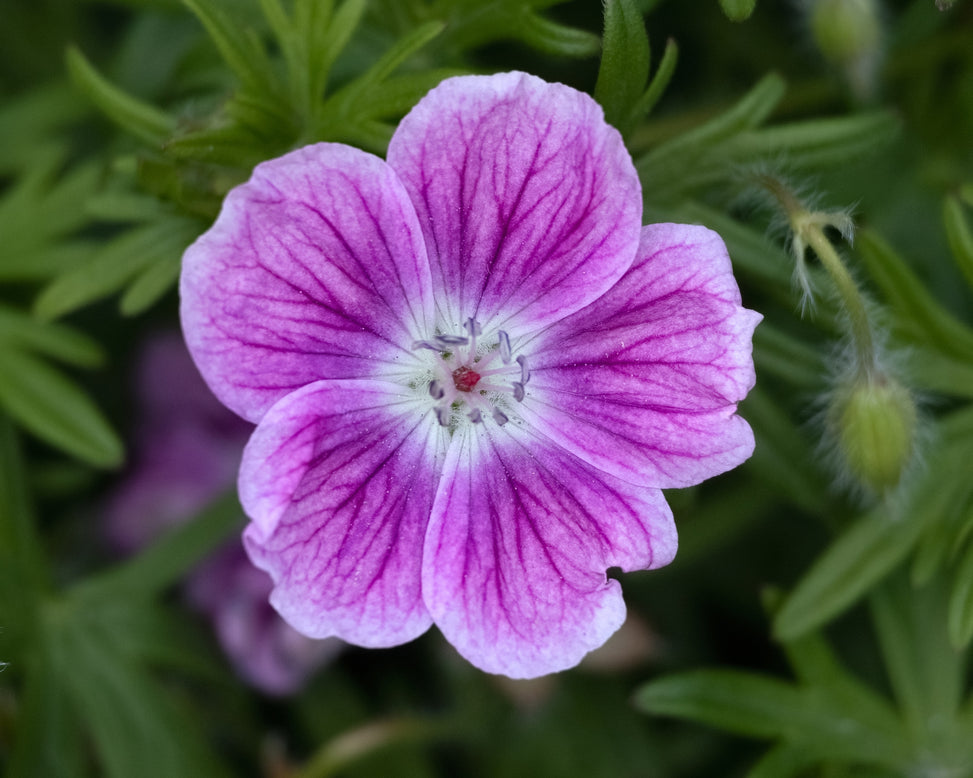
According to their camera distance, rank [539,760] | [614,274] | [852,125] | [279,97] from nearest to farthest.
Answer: [614,274], [279,97], [852,125], [539,760]

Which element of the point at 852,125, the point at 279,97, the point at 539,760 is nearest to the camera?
the point at 279,97

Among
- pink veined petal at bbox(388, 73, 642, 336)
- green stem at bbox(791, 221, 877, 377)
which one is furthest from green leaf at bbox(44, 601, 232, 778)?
green stem at bbox(791, 221, 877, 377)

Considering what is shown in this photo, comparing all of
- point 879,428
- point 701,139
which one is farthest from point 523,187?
point 879,428

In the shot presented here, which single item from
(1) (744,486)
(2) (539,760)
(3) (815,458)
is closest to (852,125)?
(3) (815,458)

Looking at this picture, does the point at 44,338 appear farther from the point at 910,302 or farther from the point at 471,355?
the point at 910,302

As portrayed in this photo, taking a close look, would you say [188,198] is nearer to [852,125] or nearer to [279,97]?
[279,97]

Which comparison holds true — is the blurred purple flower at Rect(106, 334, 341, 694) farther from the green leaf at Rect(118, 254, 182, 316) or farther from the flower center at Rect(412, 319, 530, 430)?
the flower center at Rect(412, 319, 530, 430)
